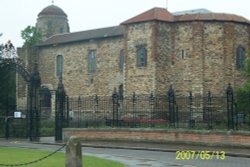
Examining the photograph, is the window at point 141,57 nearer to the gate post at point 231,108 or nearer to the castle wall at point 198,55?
the castle wall at point 198,55

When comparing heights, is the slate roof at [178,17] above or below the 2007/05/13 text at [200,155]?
above

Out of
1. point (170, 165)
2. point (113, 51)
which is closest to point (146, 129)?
point (170, 165)

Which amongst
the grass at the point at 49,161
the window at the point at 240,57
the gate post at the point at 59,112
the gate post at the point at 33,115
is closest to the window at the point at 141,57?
the window at the point at 240,57

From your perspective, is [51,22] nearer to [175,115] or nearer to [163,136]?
[175,115]

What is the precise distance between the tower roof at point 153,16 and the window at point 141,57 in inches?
92.5

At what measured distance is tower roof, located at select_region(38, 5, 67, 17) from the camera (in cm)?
6812

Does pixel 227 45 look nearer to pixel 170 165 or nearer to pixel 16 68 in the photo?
pixel 16 68

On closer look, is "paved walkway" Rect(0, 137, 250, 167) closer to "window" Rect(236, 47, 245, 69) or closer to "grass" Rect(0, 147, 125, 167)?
"grass" Rect(0, 147, 125, 167)

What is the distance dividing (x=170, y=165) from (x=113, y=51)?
1306 inches

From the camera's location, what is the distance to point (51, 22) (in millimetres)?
67562

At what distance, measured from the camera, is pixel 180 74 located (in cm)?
4050

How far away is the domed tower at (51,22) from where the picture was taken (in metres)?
67.1

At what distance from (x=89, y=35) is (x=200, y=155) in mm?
34307

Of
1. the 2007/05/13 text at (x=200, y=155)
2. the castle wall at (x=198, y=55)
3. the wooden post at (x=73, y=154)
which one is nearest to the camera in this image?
the wooden post at (x=73, y=154)
